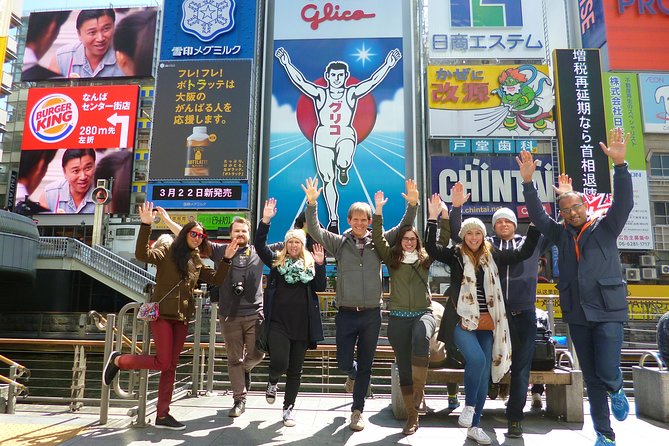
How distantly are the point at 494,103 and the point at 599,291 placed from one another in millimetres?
24272

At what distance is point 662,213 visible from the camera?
2658cm

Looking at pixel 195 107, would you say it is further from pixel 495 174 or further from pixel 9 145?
pixel 9 145

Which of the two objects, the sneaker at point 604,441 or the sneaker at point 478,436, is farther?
the sneaker at point 478,436

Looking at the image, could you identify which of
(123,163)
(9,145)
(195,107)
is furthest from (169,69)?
(9,145)

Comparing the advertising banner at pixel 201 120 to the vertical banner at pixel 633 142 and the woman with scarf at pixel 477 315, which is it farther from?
the woman with scarf at pixel 477 315

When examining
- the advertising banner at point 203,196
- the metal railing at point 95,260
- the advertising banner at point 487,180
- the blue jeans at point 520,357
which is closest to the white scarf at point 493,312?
the blue jeans at point 520,357

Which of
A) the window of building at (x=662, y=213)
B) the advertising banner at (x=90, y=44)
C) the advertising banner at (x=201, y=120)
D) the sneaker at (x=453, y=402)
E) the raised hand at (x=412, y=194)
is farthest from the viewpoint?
the advertising banner at (x=90, y=44)

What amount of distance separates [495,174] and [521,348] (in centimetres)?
2265

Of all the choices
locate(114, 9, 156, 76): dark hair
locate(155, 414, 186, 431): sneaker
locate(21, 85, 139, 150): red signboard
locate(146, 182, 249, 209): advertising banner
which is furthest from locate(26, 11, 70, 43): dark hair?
locate(155, 414, 186, 431): sneaker

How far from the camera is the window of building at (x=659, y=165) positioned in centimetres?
2700

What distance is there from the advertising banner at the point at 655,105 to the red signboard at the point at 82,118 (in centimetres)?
2991

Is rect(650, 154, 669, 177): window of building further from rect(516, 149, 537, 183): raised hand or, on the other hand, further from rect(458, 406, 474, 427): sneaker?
rect(458, 406, 474, 427): sneaker

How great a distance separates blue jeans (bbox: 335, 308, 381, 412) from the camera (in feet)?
12.9

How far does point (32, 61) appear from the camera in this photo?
3048cm
